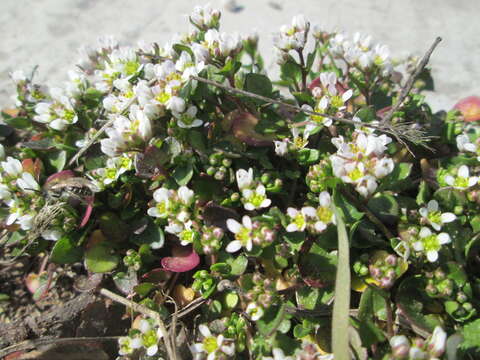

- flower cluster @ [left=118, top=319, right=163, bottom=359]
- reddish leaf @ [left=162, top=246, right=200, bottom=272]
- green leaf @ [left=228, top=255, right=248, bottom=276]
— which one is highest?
green leaf @ [left=228, top=255, right=248, bottom=276]

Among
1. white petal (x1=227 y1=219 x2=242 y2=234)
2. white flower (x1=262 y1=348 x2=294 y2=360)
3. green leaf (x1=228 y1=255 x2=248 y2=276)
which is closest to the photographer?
white flower (x1=262 y1=348 x2=294 y2=360)

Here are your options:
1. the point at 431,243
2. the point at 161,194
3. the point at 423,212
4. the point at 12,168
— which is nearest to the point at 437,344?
the point at 431,243

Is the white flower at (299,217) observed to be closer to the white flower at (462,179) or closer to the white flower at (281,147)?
the white flower at (281,147)

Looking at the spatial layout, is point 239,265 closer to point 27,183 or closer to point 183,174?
point 183,174

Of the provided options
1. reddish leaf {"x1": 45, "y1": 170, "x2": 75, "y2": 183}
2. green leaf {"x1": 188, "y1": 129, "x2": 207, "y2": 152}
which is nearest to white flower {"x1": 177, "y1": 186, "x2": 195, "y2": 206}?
green leaf {"x1": 188, "y1": 129, "x2": 207, "y2": 152}

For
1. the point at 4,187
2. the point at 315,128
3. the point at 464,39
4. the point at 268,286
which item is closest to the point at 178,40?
the point at 315,128

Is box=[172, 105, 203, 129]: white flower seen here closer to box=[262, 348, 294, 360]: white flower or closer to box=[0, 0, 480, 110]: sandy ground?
box=[262, 348, 294, 360]: white flower

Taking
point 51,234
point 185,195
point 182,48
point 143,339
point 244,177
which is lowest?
point 143,339

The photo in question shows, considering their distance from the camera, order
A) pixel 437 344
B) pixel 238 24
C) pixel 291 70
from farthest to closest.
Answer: pixel 238 24 → pixel 291 70 → pixel 437 344
